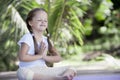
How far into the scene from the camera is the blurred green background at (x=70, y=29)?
6.88m

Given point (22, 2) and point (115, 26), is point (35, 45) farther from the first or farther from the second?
point (115, 26)

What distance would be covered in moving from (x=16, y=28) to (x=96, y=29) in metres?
7.65

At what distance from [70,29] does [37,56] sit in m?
3.57

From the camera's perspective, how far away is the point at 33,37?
4.06m

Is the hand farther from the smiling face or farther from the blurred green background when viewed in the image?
the blurred green background

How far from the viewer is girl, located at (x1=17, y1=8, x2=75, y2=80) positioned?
384 centimetres

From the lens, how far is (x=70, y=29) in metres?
7.45

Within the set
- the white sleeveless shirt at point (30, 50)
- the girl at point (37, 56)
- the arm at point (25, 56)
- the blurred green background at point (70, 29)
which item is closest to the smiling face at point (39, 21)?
the girl at point (37, 56)

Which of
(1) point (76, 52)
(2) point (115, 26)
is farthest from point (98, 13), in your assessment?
(1) point (76, 52)

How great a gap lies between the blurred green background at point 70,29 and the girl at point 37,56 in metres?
2.28

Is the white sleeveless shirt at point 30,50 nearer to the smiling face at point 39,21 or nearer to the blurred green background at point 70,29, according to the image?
the smiling face at point 39,21

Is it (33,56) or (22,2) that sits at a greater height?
(22,2)

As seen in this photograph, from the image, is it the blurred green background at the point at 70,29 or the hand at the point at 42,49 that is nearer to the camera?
the hand at the point at 42,49

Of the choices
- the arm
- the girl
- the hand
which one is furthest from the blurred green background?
the arm
